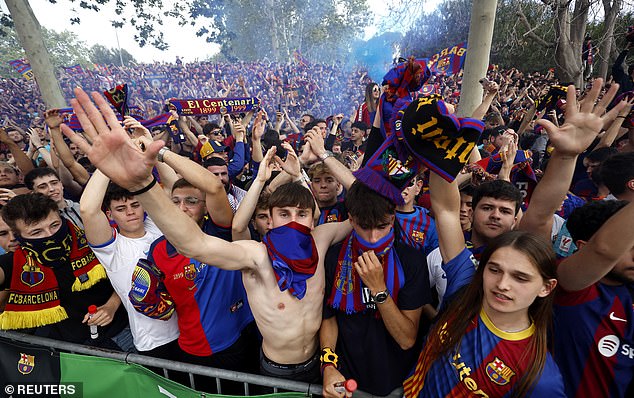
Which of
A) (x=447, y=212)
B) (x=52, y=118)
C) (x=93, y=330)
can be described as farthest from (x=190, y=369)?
(x=52, y=118)

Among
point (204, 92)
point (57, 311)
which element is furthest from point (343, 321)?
point (204, 92)

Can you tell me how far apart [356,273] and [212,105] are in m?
6.00

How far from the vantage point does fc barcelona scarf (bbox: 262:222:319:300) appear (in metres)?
2.00

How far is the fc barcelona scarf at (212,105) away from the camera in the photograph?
685 centimetres

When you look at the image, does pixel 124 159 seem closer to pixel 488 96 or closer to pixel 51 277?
pixel 51 277

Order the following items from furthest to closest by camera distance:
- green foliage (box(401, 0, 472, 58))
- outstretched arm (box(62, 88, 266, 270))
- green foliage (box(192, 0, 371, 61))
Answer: green foliage (box(192, 0, 371, 61)) → green foliage (box(401, 0, 472, 58)) → outstretched arm (box(62, 88, 266, 270))

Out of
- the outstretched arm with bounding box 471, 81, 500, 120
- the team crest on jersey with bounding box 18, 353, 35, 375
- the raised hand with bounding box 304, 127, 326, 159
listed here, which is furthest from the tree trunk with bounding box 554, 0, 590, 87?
the team crest on jersey with bounding box 18, 353, 35, 375

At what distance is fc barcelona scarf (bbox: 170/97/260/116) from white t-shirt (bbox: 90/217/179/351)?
4880 mm

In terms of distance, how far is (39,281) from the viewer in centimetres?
254

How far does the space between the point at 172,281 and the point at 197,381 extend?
2.68ft

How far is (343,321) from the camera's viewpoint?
2160 millimetres

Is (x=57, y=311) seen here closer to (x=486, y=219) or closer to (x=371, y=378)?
(x=371, y=378)

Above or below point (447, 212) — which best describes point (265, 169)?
above
